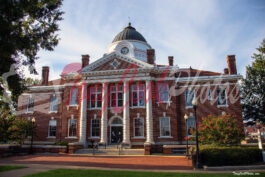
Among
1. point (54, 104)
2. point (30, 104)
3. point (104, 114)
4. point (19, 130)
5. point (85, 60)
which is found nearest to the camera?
point (19, 130)

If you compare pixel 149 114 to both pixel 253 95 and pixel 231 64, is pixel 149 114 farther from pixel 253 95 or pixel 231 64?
pixel 253 95

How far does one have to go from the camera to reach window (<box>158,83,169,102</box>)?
29.0 meters

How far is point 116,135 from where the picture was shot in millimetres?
28984

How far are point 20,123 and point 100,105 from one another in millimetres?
9486

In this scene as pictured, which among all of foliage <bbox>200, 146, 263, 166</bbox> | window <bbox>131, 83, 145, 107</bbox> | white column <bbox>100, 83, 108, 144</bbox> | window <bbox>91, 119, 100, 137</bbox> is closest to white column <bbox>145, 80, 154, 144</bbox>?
window <bbox>131, 83, 145, 107</bbox>

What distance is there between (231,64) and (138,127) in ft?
46.4

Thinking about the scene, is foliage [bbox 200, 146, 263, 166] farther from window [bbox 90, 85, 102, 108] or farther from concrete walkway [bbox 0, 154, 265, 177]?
window [bbox 90, 85, 102, 108]

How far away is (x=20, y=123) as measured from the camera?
26031 mm

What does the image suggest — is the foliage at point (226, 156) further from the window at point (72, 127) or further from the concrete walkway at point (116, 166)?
the window at point (72, 127)

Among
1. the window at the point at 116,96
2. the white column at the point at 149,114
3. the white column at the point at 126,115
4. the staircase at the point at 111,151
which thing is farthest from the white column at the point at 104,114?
the white column at the point at 149,114

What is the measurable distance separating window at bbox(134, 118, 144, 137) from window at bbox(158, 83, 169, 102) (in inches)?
142

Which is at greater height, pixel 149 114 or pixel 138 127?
pixel 149 114

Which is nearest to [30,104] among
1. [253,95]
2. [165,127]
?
[165,127]

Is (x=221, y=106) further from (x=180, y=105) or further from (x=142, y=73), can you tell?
(x=142, y=73)
